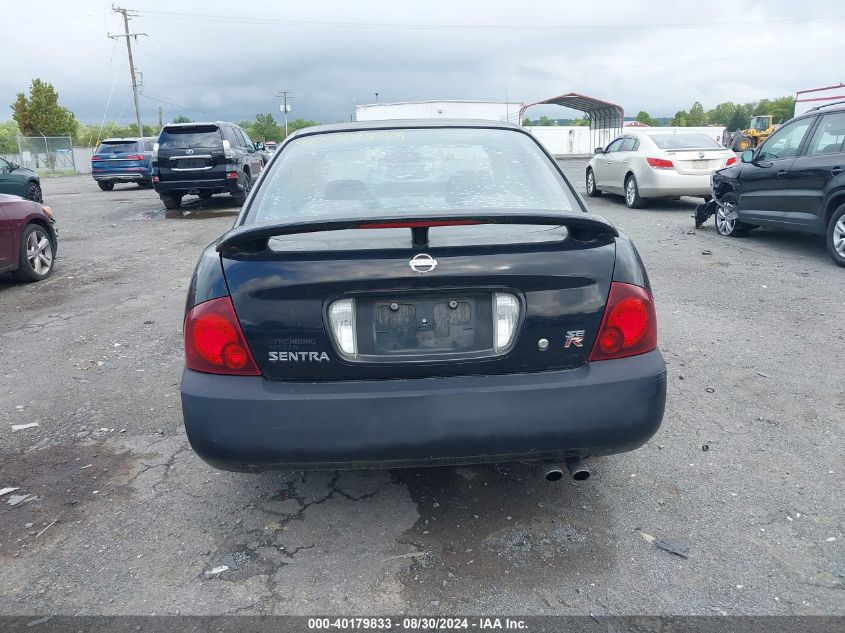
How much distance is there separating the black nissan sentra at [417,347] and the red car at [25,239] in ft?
20.3

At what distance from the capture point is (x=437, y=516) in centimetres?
300

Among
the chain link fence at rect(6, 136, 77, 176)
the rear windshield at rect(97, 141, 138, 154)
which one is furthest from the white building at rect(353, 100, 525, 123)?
the rear windshield at rect(97, 141, 138, 154)

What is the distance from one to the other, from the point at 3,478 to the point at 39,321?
11.4 feet

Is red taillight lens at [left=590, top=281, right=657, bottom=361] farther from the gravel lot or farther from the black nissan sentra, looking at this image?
the gravel lot

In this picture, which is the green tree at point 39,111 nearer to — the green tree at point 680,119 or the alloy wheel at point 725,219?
the alloy wheel at point 725,219

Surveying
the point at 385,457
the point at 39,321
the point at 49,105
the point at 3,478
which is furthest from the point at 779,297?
the point at 49,105

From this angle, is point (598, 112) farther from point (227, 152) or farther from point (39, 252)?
point (39, 252)

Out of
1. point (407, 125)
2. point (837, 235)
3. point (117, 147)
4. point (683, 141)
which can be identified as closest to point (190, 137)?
point (683, 141)

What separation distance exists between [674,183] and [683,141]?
95cm

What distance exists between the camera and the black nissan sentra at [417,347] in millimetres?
2484

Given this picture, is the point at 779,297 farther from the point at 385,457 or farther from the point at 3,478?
the point at 3,478

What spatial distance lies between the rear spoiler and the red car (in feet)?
20.5

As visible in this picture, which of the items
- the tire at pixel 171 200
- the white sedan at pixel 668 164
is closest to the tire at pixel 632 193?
the white sedan at pixel 668 164

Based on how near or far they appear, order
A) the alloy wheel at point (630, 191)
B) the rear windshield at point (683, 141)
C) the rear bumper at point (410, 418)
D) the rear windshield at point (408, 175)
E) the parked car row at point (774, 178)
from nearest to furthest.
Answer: the rear bumper at point (410, 418) → the rear windshield at point (408, 175) → the parked car row at point (774, 178) → the rear windshield at point (683, 141) → the alloy wheel at point (630, 191)
